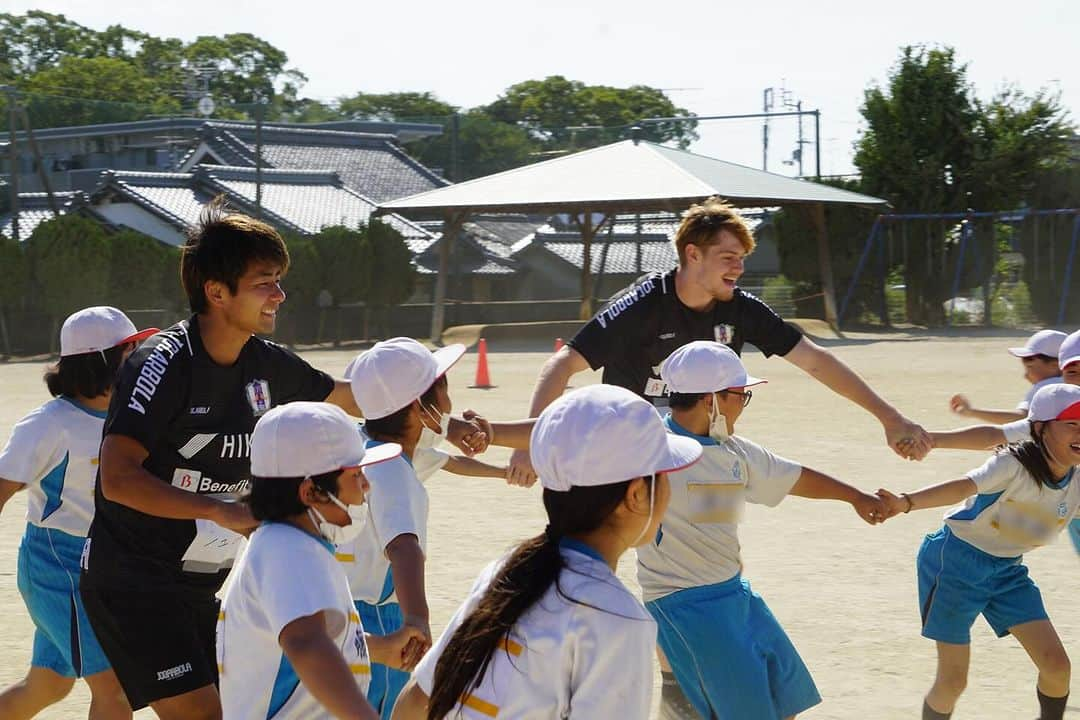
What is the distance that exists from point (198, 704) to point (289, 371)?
0.99m

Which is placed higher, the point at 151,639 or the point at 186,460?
the point at 186,460

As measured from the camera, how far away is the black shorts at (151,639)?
12.3 ft

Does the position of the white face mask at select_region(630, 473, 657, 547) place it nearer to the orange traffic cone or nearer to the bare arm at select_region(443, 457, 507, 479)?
the bare arm at select_region(443, 457, 507, 479)

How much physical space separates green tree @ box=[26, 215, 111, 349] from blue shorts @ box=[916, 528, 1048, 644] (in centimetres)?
2616

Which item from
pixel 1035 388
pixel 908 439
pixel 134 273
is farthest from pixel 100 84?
pixel 908 439

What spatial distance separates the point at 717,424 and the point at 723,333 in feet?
3.07

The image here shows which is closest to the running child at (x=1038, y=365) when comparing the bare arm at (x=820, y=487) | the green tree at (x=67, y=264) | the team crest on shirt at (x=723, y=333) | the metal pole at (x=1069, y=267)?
the team crest on shirt at (x=723, y=333)

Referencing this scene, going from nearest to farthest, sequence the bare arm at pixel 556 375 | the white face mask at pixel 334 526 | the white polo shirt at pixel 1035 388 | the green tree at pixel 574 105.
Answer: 1. the white face mask at pixel 334 526
2. the bare arm at pixel 556 375
3. the white polo shirt at pixel 1035 388
4. the green tree at pixel 574 105

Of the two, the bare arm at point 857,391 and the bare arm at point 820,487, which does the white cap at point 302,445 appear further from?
the bare arm at point 857,391

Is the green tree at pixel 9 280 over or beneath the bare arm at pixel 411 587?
beneath

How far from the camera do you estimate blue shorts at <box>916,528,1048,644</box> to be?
5129 mm

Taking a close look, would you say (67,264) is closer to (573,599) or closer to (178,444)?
(178,444)

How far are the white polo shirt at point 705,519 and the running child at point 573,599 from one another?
5.94 feet

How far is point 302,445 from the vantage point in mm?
2967
